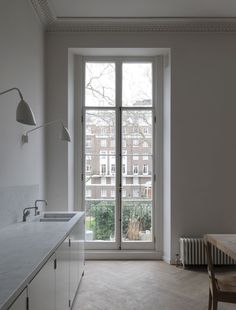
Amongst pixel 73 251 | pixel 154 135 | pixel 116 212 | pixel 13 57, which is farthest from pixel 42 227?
pixel 154 135

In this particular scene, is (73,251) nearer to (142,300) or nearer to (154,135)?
(142,300)

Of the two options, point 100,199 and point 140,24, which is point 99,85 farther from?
point 100,199

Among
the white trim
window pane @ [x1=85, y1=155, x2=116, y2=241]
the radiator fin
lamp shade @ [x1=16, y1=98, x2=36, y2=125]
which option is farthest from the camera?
window pane @ [x1=85, y1=155, x2=116, y2=241]

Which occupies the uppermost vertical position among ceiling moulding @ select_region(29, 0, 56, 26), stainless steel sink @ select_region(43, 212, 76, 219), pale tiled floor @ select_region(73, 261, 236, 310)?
ceiling moulding @ select_region(29, 0, 56, 26)

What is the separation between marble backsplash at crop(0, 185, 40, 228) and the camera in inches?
126

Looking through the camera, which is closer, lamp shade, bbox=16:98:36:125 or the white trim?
lamp shade, bbox=16:98:36:125

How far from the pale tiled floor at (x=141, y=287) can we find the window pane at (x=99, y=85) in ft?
8.66

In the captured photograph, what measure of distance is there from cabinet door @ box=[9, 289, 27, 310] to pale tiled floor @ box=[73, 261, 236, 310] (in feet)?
6.44

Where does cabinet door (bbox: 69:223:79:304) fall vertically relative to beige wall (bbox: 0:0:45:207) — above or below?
below

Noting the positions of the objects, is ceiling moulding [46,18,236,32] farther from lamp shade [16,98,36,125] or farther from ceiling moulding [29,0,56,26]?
lamp shade [16,98,36,125]

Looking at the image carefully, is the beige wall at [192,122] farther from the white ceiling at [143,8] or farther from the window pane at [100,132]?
the window pane at [100,132]

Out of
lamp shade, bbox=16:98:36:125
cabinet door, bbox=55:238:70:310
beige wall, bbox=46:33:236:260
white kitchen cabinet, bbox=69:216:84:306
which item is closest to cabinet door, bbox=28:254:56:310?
cabinet door, bbox=55:238:70:310

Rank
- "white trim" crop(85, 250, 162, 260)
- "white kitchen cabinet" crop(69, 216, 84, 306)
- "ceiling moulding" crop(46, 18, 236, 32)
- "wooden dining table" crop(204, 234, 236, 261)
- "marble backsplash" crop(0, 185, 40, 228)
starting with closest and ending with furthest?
"wooden dining table" crop(204, 234, 236, 261) → "marble backsplash" crop(0, 185, 40, 228) → "white kitchen cabinet" crop(69, 216, 84, 306) → "ceiling moulding" crop(46, 18, 236, 32) → "white trim" crop(85, 250, 162, 260)

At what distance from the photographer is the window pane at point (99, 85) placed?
18.4 feet
